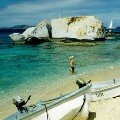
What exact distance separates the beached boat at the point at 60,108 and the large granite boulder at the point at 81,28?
54.5m

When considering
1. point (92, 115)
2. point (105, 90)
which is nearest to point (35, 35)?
point (105, 90)

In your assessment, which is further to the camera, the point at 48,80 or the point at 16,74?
the point at 16,74

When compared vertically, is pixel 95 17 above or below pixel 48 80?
above

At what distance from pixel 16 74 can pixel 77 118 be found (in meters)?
16.1

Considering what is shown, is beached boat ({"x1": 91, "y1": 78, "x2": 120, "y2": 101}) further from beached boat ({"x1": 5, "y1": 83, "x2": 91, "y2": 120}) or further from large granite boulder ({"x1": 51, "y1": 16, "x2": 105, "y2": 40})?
large granite boulder ({"x1": 51, "y1": 16, "x2": 105, "y2": 40})

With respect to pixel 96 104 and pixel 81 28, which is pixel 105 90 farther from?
pixel 81 28

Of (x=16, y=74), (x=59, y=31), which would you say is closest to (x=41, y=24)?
(x=59, y=31)

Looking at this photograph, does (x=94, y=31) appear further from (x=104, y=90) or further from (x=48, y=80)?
(x=104, y=90)

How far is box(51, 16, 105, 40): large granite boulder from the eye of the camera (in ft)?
223

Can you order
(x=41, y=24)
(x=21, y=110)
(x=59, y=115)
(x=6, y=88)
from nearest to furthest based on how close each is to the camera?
Answer: (x=21, y=110) → (x=59, y=115) → (x=6, y=88) → (x=41, y=24)

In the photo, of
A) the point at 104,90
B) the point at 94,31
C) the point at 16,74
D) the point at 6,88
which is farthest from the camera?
the point at 94,31

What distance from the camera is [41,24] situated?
72812 mm

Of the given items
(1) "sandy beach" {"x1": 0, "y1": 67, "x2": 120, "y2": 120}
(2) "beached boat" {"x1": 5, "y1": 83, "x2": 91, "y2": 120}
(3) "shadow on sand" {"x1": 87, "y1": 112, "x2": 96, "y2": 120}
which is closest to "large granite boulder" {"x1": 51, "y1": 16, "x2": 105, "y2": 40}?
(1) "sandy beach" {"x1": 0, "y1": 67, "x2": 120, "y2": 120}

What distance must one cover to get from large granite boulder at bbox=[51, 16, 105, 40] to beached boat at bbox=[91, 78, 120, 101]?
52.1m
